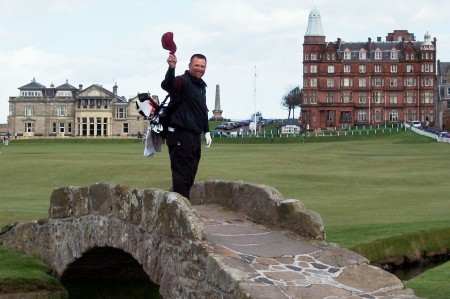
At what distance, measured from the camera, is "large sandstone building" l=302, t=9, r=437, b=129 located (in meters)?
154

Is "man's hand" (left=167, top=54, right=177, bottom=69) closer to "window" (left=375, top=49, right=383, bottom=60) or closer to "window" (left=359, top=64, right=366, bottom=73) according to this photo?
"window" (left=359, top=64, right=366, bottom=73)

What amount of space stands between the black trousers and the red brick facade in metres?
138

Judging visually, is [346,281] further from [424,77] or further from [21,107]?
[21,107]

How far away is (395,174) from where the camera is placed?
5216 centimetres

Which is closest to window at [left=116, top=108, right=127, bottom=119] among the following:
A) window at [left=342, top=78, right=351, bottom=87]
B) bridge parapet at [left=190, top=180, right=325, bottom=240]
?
window at [left=342, top=78, right=351, bottom=87]

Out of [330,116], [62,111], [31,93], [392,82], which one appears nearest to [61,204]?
[330,116]

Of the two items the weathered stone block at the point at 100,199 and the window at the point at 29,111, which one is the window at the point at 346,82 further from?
the weathered stone block at the point at 100,199

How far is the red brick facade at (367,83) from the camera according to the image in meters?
154

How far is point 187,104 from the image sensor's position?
620 inches

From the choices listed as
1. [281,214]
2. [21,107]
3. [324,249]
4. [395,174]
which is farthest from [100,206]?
[21,107]

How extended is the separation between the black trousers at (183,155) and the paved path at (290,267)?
3.60 feet

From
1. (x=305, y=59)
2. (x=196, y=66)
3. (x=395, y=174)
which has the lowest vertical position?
(x=395, y=174)

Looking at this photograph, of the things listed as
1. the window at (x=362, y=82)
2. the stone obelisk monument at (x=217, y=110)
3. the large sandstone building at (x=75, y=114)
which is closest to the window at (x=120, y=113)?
the large sandstone building at (x=75, y=114)

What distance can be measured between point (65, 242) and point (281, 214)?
221 inches
